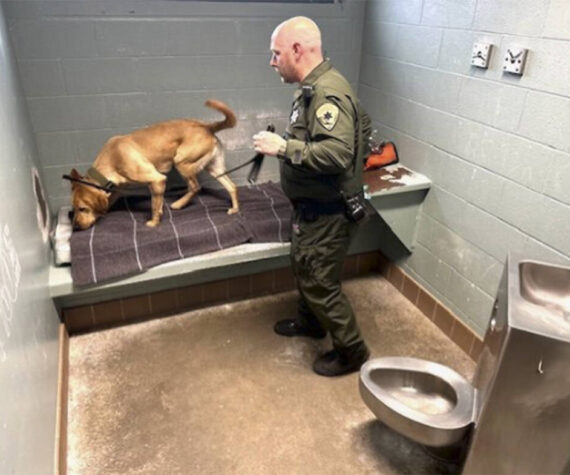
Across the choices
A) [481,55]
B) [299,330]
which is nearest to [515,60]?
[481,55]

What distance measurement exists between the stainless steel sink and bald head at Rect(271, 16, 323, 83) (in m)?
1.05

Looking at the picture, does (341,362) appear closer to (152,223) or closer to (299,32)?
(152,223)

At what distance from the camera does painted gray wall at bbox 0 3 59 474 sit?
3.77 feet

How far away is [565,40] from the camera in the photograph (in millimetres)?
1634

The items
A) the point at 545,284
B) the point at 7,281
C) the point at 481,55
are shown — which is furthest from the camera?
the point at 481,55

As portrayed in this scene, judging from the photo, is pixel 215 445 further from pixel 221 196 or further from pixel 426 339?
pixel 221 196

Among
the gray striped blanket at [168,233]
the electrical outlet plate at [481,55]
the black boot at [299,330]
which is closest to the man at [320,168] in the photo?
the black boot at [299,330]

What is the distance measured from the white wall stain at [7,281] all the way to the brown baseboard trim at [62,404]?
0.63m

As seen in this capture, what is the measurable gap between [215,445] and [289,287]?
3.74 feet

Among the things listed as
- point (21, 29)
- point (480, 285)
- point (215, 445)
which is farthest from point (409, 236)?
point (21, 29)

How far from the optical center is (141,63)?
248cm

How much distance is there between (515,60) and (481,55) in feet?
0.61

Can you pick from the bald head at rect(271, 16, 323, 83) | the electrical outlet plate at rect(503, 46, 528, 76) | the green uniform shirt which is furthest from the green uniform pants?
the electrical outlet plate at rect(503, 46, 528, 76)

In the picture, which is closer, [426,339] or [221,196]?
[426,339]
